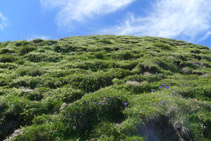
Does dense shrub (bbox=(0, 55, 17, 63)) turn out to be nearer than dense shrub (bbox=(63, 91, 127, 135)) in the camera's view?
No

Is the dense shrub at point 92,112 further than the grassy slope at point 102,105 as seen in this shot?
Yes

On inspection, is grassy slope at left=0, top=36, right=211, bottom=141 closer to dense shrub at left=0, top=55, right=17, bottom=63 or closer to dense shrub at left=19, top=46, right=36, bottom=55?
dense shrub at left=0, top=55, right=17, bottom=63

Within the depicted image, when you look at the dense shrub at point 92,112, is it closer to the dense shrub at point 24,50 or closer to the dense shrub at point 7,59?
the dense shrub at point 7,59

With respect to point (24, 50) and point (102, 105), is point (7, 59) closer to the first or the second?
point (24, 50)

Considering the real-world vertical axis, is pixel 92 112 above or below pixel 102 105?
below

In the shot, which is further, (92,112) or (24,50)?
(24,50)

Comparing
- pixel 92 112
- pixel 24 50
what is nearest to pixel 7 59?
pixel 24 50

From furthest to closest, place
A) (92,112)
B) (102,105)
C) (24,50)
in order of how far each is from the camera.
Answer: (24,50)
(102,105)
(92,112)

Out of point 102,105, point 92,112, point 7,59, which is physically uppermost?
point 7,59

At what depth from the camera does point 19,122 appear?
622 centimetres

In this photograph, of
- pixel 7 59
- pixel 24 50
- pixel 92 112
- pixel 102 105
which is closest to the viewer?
pixel 92 112

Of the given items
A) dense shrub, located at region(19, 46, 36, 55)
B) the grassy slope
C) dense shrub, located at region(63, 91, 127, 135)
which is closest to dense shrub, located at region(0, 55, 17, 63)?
dense shrub, located at region(19, 46, 36, 55)

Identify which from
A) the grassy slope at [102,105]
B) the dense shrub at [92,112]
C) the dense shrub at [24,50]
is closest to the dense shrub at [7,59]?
the dense shrub at [24,50]

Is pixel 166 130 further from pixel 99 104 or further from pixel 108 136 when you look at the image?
pixel 99 104
